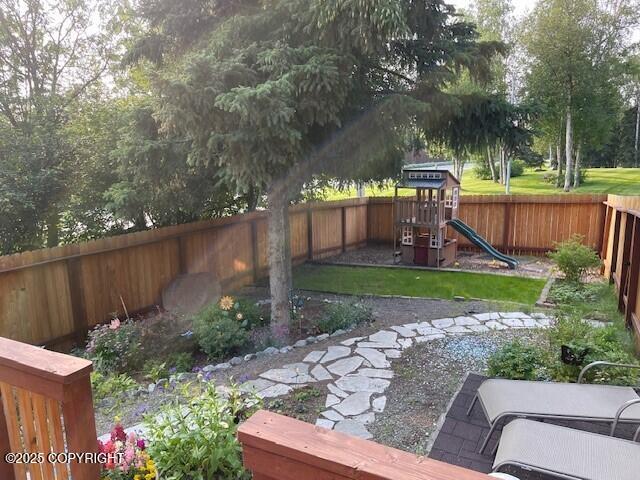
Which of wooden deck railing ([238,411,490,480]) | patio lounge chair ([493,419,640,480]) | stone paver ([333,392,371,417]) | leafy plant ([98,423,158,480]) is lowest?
stone paver ([333,392,371,417])

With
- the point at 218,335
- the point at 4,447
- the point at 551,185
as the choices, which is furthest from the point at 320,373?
the point at 551,185

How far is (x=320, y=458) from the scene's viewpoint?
1003 millimetres

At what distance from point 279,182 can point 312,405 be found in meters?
2.81

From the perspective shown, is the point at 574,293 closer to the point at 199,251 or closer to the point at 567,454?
the point at 567,454

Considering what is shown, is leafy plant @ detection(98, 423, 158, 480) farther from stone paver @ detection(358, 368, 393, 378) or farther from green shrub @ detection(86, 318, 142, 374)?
green shrub @ detection(86, 318, 142, 374)

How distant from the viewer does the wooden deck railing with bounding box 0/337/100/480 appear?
1.51m

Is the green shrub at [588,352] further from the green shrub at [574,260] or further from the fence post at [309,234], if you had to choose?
the fence post at [309,234]

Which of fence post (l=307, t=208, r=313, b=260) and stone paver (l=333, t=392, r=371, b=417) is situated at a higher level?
fence post (l=307, t=208, r=313, b=260)

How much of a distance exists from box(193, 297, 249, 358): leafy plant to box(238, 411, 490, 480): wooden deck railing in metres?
4.11

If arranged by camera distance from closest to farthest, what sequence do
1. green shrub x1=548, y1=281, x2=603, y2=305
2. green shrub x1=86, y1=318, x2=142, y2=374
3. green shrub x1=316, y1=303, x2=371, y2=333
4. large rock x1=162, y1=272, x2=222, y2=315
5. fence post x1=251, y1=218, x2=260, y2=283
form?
green shrub x1=86, y1=318, x2=142, y2=374, green shrub x1=316, y1=303, x2=371, y2=333, green shrub x1=548, y1=281, x2=603, y2=305, large rock x1=162, y1=272, x2=222, y2=315, fence post x1=251, y1=218, x2=260, y2=283

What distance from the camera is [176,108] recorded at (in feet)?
13.5

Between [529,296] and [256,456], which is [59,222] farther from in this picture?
[529,296]

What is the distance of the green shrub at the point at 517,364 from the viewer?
3.73 m

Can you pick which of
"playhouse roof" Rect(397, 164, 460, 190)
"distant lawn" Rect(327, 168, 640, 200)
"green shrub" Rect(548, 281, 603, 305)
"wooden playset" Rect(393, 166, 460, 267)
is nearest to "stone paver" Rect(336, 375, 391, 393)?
"green shrub" Rect(548, 281, 603, 305)
